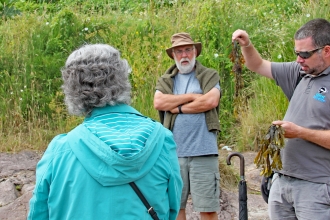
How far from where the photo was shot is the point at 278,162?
12.9ft

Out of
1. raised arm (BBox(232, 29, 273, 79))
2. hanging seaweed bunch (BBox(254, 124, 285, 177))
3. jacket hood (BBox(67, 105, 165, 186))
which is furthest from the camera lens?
raised arm (BBox(232, 29, 273, 79))

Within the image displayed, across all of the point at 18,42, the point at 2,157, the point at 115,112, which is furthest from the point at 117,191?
the point at 18,42

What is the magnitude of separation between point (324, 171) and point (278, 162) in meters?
0.30

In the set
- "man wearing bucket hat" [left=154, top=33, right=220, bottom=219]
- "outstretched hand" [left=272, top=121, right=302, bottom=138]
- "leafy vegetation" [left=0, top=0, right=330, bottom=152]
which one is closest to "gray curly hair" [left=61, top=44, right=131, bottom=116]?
"outstretched hand" [left=272, top=121, right=302, bottom=138]

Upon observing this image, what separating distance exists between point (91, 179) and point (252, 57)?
2048 mm

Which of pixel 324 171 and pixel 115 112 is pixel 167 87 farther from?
pixel 115 112

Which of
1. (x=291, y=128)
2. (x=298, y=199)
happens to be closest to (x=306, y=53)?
(x=291, y=128)

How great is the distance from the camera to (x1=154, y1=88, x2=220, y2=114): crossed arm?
5434 millimetres

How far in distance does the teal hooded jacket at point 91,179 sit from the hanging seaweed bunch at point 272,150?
1.30 meters

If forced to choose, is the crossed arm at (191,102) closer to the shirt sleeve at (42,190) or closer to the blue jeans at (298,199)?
the blue jeans at (298,199)

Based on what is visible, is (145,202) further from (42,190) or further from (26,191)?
(26,191)

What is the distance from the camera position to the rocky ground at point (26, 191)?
6309mm

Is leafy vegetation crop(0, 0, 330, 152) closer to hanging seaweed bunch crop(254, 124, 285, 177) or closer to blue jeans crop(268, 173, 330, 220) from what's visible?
hanging seaweed bunch crop(254, 124, 285, 177)

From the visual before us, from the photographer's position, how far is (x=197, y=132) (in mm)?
5410
